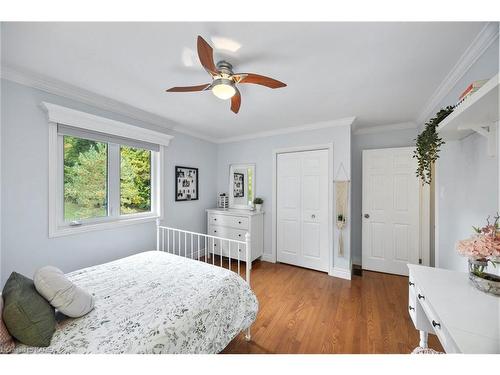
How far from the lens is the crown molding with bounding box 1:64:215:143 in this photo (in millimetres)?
1697

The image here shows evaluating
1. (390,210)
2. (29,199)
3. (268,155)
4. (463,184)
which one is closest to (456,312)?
(463,184)

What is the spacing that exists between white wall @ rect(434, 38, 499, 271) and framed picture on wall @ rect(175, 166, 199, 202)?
3.33m

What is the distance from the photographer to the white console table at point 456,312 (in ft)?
2.34

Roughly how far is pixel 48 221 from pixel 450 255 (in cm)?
390

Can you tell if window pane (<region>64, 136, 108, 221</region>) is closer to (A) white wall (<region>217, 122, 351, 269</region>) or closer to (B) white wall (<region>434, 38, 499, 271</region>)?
(A) white wall (<region>217, 122, 351, 269</region>)

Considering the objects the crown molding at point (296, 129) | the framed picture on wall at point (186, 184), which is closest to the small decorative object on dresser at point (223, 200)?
the framed picture on wall at point (186, 184)

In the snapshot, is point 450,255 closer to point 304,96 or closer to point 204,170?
point 304,96

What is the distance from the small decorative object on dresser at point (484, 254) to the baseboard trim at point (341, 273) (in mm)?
1996

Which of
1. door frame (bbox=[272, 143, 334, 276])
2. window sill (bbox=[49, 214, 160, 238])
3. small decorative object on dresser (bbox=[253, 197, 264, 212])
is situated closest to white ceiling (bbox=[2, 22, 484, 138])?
door frame (bbox=[272, 143, 334, 276])

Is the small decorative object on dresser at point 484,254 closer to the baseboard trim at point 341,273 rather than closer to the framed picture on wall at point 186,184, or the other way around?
the baseboard trim at point 341,273

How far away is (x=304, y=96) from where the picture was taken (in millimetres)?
2139
